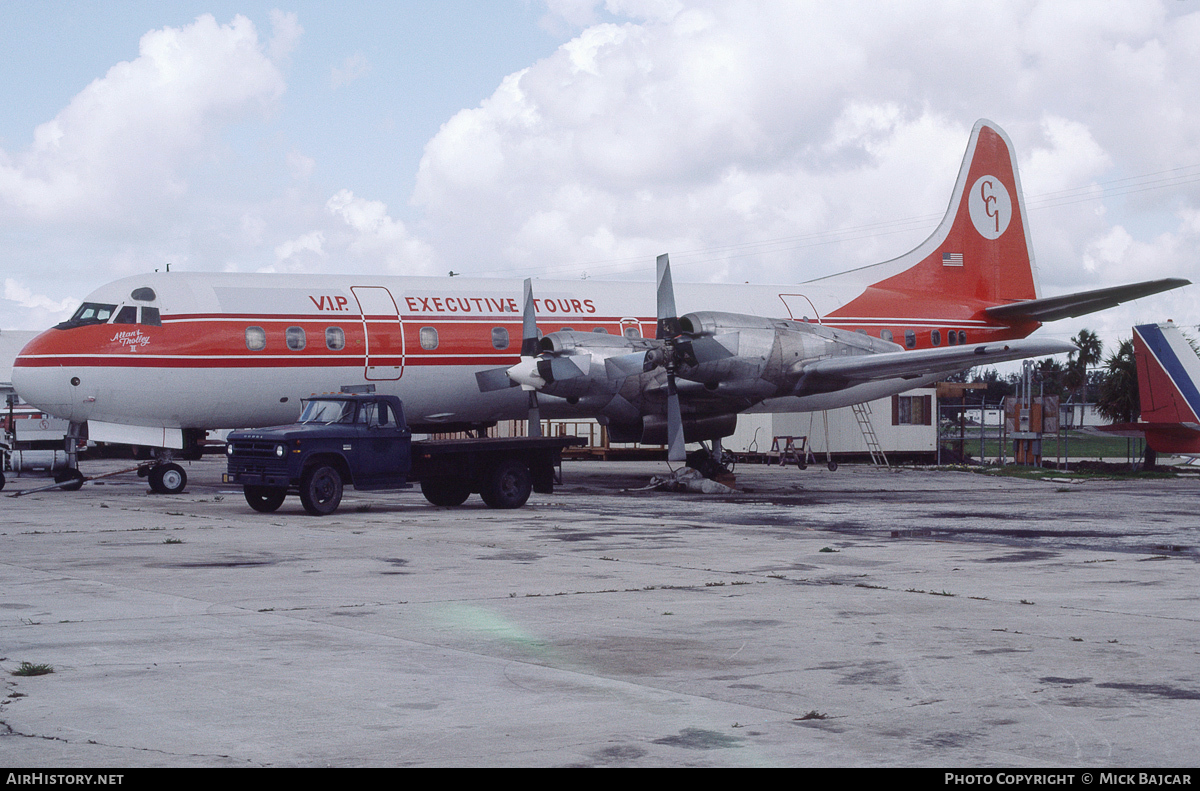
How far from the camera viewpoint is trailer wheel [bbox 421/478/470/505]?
21438mm

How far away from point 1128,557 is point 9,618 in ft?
37.6

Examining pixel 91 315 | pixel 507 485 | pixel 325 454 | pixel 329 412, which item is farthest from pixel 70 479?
pixel 507 485

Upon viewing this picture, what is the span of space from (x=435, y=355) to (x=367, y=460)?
5948 millimetres

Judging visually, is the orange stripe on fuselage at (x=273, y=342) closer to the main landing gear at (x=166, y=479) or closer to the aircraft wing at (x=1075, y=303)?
the main landing gear at (x=166, y=479)

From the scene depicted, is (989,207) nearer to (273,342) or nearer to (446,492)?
(446,492)

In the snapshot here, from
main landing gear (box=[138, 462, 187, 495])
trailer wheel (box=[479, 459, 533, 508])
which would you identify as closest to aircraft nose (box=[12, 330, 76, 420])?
main landing gear (box=[138, 462, 187, 495])

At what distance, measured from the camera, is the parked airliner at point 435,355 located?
2253cm

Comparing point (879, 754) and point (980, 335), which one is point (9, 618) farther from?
point (980, 335)

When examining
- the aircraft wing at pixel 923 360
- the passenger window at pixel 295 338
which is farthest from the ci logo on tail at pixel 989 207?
the passenger window at pixel 295 338

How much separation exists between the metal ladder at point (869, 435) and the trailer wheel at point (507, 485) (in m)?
21.1

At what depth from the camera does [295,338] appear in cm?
2367

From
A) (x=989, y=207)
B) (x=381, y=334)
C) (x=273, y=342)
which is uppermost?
(x=989, y=207)

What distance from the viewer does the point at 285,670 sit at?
7.07 meters
